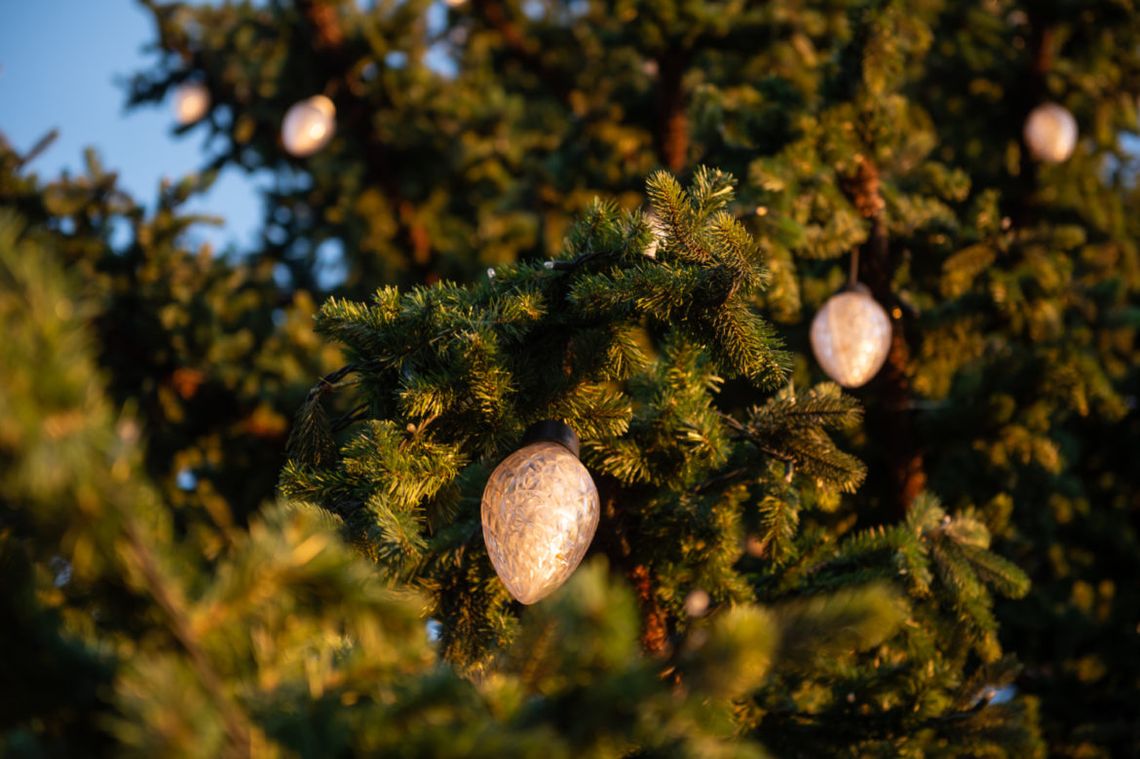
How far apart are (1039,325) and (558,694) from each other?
4.58 meters

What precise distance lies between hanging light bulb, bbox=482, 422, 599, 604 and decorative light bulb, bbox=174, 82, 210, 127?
6974 millimetres

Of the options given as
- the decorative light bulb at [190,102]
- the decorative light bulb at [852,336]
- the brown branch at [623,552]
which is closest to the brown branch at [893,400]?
the decorative light bulb at [852,336]

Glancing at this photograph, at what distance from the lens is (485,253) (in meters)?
7.33

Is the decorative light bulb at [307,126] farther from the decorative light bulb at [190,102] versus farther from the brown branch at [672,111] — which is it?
the brown branch at [672,111]

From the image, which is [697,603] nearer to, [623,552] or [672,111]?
[623,552]

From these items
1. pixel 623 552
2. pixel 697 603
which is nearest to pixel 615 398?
pixel 623 552

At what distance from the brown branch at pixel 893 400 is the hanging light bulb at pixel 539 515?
2.91 m

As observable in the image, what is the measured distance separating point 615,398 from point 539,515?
0.45 metres

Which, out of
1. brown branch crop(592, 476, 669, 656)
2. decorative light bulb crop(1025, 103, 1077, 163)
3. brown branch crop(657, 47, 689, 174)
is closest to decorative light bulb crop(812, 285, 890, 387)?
brown branch crop(592, 476, 669, 656)

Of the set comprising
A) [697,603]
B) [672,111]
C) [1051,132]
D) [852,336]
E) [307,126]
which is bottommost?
[1051,132]

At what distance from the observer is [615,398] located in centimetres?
247

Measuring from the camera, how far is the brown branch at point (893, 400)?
4691 millimetres

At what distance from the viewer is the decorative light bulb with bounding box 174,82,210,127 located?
8086 mm

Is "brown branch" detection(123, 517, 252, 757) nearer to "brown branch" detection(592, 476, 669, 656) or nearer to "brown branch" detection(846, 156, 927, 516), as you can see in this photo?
"brown branch" detection(592, 476, 669, 656)
